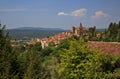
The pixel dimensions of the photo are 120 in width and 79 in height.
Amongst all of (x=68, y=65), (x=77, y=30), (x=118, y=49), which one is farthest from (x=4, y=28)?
(x=77, y=30)

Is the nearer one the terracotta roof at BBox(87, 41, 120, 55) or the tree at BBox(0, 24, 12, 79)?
the tree at BBox(0, 24, 12, 79)

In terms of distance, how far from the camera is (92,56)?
19469 mm

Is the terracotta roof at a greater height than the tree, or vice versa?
the tree

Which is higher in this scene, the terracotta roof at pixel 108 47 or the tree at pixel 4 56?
the tree at pixel 4 56

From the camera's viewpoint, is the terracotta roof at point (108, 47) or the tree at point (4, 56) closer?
the tree at point (4, 56)

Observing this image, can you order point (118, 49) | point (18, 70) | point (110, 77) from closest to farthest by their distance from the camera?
point (18, 70), point (110, 77), point (118, 49)

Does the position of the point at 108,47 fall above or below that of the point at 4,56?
below

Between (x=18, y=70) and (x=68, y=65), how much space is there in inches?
188

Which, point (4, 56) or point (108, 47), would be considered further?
point (108, 47)

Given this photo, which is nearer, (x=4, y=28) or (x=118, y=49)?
(x=4, y=28)

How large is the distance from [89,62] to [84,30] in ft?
319

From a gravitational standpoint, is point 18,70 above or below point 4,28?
below

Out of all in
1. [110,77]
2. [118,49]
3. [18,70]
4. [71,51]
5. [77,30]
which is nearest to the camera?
[18,70]

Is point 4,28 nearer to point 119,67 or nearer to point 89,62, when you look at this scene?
point 89,62
